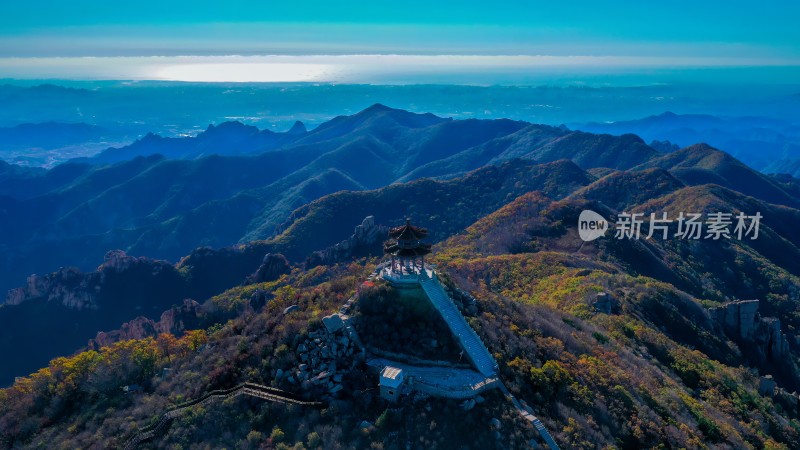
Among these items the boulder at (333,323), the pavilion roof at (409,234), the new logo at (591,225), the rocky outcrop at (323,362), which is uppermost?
the pavilion roof at (409,234)

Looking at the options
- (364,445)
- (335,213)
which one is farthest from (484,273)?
(335,213)

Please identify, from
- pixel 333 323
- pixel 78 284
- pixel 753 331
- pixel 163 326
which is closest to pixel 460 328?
pixel 333 323

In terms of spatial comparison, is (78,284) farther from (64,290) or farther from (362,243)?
(362,243)

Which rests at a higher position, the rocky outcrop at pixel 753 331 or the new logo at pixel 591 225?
the new logo at pixel 591 225

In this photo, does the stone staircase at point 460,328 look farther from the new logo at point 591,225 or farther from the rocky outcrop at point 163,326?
the new logo at point 591,225

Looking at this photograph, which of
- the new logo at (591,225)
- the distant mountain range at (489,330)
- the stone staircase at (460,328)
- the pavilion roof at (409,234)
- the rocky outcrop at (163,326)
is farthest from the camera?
the new logo at (591,225)

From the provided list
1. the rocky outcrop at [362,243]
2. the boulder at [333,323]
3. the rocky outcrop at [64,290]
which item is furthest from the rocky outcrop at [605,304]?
the rocky outcrop at [64,290]
